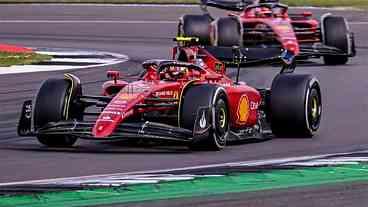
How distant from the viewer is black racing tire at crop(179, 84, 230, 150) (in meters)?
11.6

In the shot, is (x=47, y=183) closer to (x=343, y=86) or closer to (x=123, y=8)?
(x=343, y=86)

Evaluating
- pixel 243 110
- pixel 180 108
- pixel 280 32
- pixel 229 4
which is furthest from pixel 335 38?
pixel 180 108

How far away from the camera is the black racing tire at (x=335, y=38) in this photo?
22469 mm

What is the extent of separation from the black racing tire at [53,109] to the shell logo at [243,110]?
1.71 metres

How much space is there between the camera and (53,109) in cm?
1205

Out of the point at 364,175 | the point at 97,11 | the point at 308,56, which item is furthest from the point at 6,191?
the point at 97,11

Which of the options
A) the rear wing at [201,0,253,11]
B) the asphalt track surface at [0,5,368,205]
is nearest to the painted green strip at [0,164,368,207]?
the asphalt track surface at [0,5,368,205]

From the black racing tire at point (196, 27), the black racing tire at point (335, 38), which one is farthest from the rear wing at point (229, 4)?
the black racing tire at point (335, 38)

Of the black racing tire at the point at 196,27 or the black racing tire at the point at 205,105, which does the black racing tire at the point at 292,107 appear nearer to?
the black racing tire at the point at 205,105

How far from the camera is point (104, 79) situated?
63.7 ft

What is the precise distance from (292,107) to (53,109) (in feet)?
8.37

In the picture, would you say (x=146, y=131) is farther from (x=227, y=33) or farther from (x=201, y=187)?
(x=227, y=33)

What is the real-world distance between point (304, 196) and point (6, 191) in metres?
2.18

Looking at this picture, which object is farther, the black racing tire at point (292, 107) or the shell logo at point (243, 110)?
the black racing tire at point (292, 107)
